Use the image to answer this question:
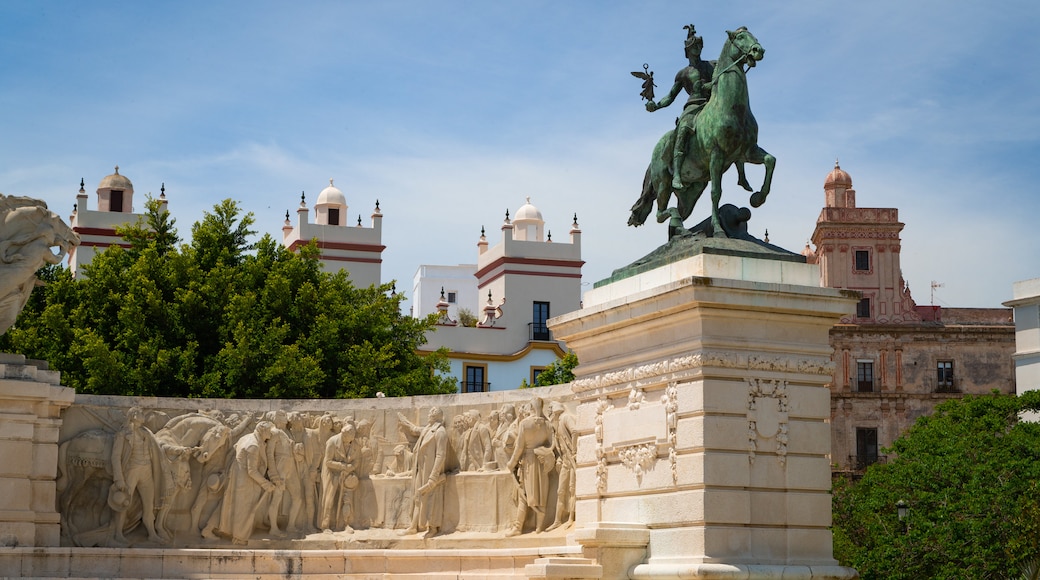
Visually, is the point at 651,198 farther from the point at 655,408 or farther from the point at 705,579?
the point at 705,579

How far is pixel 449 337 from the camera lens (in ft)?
162

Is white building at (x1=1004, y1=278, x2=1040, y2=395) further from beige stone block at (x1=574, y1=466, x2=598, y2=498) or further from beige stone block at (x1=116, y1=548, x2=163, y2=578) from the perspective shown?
beige stone block at (x1=116, y1=548, x2=163, y2=578)

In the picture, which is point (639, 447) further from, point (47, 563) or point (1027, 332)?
point (1027, 332)

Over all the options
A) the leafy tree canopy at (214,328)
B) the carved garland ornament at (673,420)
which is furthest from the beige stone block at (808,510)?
the leafy tree canopy at (214,328)

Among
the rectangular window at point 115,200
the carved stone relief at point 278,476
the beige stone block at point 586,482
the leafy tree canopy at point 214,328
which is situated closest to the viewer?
the beige stone block at point 586,482

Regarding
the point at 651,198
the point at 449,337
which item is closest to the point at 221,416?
the point at 651,198

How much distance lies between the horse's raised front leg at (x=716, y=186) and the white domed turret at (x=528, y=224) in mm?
39920

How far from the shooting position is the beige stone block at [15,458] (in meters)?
17.0

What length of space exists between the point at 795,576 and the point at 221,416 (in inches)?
327

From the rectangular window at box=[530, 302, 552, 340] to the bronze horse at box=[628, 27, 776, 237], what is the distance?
36.6 metres

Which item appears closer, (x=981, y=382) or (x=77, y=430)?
(x=77, y=430)

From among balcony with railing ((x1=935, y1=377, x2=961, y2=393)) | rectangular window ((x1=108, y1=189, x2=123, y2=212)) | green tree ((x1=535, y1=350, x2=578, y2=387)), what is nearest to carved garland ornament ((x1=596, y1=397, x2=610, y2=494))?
green tree ((x1=535, y1=350, x2=578, y2=387))

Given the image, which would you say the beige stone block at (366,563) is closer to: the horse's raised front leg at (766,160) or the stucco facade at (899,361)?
the horse's raised front leg at (766,160)

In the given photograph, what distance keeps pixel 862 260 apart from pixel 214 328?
29.0m
